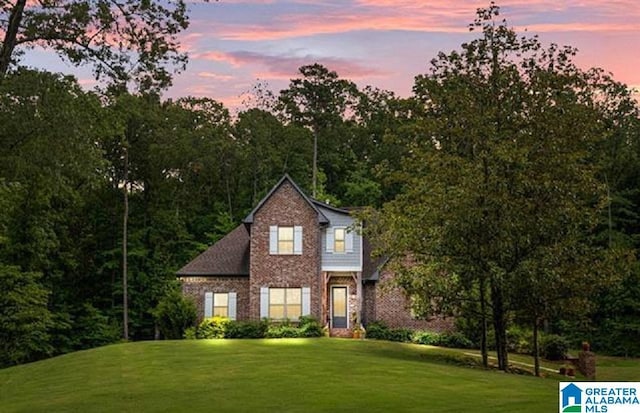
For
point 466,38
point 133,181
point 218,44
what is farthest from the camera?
point 133,181

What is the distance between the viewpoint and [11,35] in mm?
21031

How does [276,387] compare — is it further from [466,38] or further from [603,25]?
[603,25]

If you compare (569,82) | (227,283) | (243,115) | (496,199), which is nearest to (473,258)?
(496,199)

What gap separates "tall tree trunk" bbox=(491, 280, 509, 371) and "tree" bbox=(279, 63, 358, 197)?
141 feet

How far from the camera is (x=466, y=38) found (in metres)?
30.0

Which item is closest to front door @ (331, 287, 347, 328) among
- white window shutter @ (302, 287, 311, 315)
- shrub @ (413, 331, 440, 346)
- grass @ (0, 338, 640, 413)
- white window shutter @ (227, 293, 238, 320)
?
white window shutter @ (302, 287, 311, 315)

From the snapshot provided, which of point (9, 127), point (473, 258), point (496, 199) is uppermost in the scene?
point (9, 127)

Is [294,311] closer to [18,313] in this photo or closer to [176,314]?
[176,314]

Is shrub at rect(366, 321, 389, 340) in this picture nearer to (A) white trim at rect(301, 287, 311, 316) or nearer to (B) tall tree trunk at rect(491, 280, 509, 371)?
(A) white trim at rect(301, 287, 311, 316)

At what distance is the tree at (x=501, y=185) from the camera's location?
1016 inches

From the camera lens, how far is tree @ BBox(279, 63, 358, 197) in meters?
70.5

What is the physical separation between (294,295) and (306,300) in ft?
2.18

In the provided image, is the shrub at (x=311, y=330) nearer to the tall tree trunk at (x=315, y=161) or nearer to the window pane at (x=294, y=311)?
the window pane at (x=294, y=311)

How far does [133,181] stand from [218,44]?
1984cm
